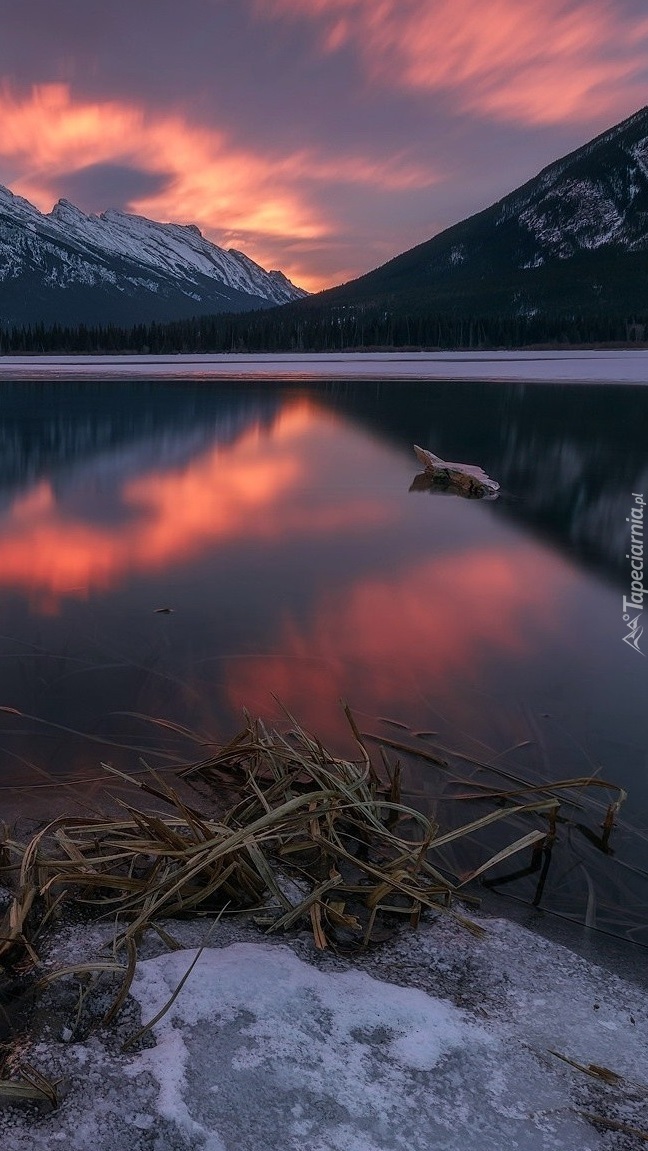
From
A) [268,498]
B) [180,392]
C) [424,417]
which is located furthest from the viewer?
[180,392]

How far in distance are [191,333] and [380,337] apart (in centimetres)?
2918

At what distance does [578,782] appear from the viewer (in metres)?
3.37

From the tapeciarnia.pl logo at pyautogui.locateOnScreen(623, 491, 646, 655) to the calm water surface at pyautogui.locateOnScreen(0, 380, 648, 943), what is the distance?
99mm

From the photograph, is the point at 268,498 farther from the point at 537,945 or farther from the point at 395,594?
the point at 537,945

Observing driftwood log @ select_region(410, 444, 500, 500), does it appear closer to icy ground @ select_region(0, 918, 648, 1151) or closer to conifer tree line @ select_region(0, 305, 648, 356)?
icy ground @ select_region(0, 918, 648, 1151)

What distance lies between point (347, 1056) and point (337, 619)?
4.16 metres

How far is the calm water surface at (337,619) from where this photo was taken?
13.0 feet

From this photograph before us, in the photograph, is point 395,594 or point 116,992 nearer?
point 116,992

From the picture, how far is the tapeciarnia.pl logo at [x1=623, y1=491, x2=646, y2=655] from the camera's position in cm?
576

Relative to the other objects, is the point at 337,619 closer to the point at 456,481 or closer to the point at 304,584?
the point at 304,584

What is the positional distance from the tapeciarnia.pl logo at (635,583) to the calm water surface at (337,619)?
0.32 feet

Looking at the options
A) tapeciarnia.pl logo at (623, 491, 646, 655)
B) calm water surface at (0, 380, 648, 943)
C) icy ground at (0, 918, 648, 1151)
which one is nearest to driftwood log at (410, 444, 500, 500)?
calm water surface at (0, 380, 648, 943)

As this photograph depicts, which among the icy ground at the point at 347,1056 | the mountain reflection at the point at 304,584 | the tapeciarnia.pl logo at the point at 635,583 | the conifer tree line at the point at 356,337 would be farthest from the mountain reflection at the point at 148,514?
the conifer tree line at the point at 356,337

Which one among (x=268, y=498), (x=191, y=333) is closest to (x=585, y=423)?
(x=268, y=498)
